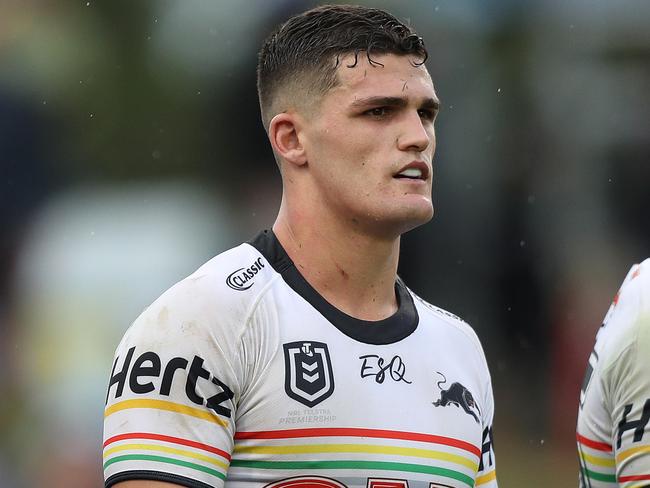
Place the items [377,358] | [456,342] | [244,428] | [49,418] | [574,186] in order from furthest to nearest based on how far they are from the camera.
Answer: [574,186]
[49,418]
[456,342]
[377,358]
[244,428]

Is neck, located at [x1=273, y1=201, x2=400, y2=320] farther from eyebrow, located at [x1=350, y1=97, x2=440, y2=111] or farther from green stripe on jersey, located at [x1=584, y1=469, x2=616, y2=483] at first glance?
green stripe on jersey, located at [x1=584, y1=469, x2=616, y2=483]

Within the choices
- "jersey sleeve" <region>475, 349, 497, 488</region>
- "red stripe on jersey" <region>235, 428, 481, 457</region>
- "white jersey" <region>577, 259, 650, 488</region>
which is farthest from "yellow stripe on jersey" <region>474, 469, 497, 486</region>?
"white jersey" <region>577, 259, 650, 488</region>

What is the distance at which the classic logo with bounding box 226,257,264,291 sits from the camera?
353 centimetres

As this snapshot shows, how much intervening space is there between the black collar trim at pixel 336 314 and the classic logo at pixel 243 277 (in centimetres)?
8

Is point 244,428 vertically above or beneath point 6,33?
beneath

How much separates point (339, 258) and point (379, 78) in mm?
552

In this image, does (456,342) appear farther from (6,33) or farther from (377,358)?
(6,33)

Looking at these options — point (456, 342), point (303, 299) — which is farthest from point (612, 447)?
point (303, 299)

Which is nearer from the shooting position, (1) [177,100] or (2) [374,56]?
(2) [374,56]

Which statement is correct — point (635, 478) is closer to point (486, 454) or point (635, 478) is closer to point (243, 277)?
point (486, 454)

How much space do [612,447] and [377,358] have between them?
2.59 feet

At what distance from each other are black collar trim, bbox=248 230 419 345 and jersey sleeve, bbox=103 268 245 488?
1.13 feet

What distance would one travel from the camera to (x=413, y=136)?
367 centimetres

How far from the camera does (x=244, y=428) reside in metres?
3.38
